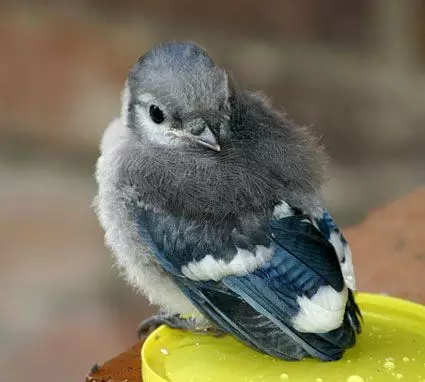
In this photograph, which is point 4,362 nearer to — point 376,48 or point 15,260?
point 15,260

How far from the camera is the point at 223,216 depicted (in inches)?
25.7

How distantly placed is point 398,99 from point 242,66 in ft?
1.07

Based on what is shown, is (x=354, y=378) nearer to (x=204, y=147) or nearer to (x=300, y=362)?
(x=300, y=362)

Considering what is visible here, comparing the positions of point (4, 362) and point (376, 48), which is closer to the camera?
point (4, 362)

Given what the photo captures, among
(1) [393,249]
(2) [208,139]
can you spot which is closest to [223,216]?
(2) [208,139]

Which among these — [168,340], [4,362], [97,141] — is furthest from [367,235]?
[4,362]

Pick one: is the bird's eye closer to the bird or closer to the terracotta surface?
the bird

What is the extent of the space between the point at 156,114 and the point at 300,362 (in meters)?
0.22

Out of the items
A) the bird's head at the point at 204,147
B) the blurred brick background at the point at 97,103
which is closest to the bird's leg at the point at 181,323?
the bird's head at the point at 204,147

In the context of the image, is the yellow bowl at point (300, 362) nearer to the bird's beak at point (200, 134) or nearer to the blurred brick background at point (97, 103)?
the bird's beak at point (200, 134)

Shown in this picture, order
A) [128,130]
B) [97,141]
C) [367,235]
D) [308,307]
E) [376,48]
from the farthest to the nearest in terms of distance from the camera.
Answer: [376,48] → [97,141] → [367,235] → [128,130] → [308,307]

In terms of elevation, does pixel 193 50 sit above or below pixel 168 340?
above

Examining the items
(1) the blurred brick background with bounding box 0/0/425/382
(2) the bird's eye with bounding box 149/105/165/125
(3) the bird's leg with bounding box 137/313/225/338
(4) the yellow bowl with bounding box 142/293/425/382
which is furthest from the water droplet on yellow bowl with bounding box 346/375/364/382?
(1) the blurred brick background with bounding box 0/0/425/382

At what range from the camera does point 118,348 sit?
4.26ft
